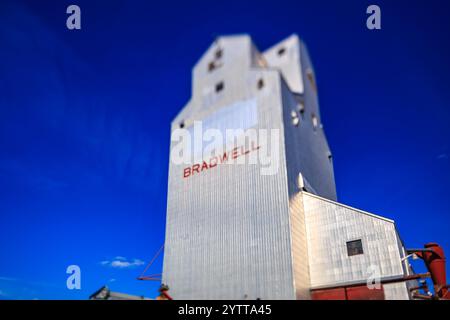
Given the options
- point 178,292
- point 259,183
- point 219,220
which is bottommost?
point 178,292

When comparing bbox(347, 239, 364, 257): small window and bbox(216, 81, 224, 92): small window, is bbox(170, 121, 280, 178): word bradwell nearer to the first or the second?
bbox(216, 81, 224, 92): small window

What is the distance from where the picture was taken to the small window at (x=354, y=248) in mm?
27130

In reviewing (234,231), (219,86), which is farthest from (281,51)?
(234,231)

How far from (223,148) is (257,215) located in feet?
25.0

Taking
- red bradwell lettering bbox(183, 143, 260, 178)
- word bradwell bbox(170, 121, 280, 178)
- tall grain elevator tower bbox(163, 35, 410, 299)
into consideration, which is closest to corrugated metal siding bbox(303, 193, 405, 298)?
tall grain elevator tower bbox(163, 35, 410, 299)

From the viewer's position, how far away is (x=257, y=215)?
28.7 meters

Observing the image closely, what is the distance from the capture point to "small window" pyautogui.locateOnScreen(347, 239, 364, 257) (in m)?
27.1

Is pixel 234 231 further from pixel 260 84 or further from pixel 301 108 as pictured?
pixel 301 108

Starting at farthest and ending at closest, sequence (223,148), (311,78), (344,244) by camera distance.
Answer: (311,78) < (223,148) < (344,244)

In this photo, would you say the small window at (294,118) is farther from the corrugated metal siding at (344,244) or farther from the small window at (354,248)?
the small window at (354,248)

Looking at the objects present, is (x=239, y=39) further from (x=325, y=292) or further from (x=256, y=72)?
(x=325, y=292)
